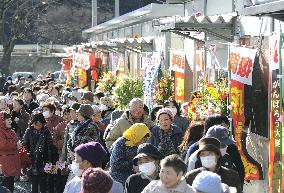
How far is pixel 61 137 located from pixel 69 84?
20538 millimetres

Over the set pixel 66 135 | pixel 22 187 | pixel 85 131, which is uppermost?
pixel 85 131

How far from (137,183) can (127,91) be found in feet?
45.4

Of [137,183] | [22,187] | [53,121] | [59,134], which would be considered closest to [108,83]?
[22,187]

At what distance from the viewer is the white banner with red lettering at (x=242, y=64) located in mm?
12016

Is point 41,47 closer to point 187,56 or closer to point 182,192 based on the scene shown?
point 187,56

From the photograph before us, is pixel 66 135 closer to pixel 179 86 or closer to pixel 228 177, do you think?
pixel 228 177

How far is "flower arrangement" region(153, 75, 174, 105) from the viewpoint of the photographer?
65.0ft

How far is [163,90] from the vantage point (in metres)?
20.1

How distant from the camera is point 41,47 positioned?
216ft

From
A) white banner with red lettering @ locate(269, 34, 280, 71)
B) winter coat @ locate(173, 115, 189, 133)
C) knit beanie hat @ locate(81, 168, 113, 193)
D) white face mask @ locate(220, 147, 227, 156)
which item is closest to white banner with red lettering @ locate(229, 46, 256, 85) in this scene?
white banner with red lettering @ locate(269, 34, 280, 71)

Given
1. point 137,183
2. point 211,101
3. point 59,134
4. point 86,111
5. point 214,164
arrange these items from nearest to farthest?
point 214,164, point 137,183, point 86,111, point 211,101, point 59,134

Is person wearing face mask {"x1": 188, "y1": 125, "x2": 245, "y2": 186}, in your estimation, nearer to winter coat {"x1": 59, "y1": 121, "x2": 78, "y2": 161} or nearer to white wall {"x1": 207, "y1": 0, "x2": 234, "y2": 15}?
winter coat {"x1": 59, "y1": 121, "x2": 78, "y2": 161}

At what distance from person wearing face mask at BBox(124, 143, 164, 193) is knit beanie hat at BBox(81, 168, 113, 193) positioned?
1.86 metres

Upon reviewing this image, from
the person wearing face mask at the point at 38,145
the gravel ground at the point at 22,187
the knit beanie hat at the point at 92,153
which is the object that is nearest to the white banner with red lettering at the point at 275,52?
the knit beanie hat at the point at 92,153
